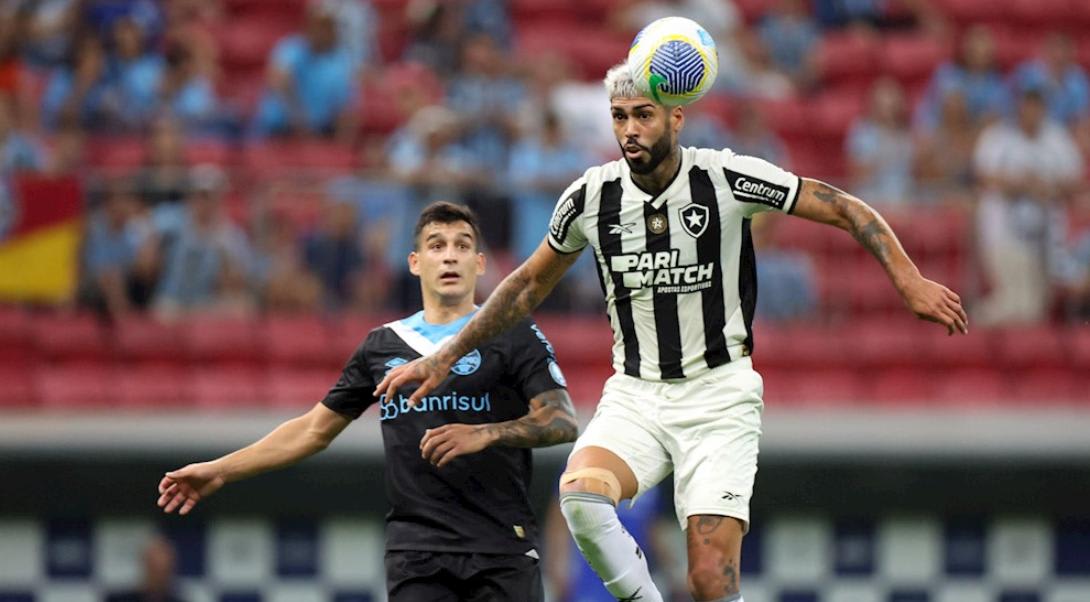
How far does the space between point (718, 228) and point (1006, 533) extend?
21.4 feet

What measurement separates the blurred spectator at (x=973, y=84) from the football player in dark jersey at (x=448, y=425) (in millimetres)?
8086

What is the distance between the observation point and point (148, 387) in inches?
454

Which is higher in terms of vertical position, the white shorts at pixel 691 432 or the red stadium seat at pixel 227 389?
the red stadium seat at pixel 227 389

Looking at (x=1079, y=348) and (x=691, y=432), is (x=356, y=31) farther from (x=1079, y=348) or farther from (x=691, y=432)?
(x=691, y=432)

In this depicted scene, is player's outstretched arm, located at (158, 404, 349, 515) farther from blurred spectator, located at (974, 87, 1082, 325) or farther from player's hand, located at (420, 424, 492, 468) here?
blurred spectator, located at (974, 87, 1082, 325)

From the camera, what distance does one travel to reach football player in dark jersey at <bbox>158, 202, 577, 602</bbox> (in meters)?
6.66

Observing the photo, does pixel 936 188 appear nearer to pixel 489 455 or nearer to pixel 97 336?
pixel 97 336

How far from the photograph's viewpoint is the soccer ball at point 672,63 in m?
6.26

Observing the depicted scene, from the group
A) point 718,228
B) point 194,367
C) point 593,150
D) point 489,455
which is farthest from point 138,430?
point 718,228

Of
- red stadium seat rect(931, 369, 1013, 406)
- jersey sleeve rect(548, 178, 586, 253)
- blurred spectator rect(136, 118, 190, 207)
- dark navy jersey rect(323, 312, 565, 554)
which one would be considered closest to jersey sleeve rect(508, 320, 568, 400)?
dark navy jersey rect(323, 312, 565, 554)

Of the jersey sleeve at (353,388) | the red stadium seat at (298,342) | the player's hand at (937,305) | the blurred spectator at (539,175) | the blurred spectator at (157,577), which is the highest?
the blurred spectator at (539,175)

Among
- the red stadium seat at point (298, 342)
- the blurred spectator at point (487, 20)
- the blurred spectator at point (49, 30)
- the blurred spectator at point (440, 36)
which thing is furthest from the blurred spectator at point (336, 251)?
the blurred spectator at point (487, 20)

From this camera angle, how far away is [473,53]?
13602 mm

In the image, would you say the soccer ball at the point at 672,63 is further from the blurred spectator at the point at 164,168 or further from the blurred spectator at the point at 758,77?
the blurred spectator at the point at 758,77
